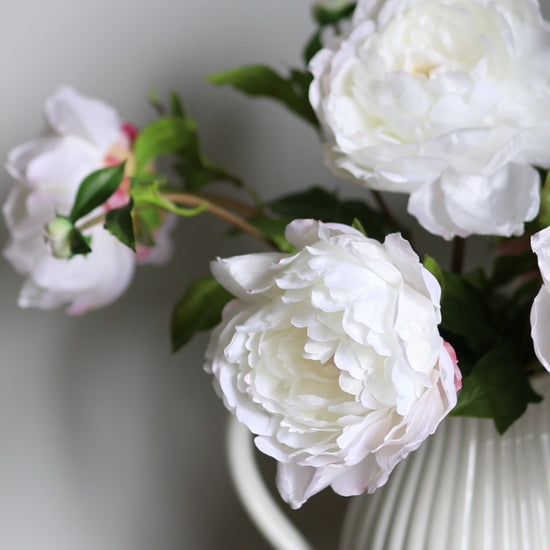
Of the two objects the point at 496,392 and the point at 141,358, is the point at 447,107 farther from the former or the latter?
the point at 141,358

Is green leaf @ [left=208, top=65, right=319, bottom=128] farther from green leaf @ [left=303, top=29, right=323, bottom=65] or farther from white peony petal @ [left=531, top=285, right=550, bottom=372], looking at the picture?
white peony petal @ [left=531, top=285, right=550, bottom=372]

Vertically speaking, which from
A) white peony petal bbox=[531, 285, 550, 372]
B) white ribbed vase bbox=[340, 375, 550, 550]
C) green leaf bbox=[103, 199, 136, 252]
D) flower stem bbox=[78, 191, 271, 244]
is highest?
green leaf bbox=[103, 199, 136, 252]

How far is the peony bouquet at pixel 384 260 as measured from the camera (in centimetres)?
38

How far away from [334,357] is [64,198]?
280 millimetres

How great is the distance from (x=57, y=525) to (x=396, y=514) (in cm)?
40

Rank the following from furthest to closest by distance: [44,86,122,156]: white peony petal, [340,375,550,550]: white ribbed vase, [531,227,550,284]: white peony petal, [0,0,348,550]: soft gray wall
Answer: [0,0,348,550]: soft gray wall
[44,86,122,156]: white peony petal
[340,375,550,550]: white ribbed vase
[531,227,550,284]: white peony petal

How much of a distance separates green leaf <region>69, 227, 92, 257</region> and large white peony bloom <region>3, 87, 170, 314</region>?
92 mm

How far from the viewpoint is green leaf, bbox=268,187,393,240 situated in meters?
0.62

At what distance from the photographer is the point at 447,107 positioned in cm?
43

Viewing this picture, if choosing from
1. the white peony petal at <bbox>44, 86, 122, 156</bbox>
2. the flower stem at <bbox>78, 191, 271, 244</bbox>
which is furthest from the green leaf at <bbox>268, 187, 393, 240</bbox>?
the white peony petal at <bbox>44, 86, 122, 156</bbox>

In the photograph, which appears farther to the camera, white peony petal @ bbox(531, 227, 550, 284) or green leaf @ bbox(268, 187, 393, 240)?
green leaf @ bbox(268, 187, 393, 240)

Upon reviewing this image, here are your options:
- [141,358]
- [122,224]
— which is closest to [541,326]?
[122,224]

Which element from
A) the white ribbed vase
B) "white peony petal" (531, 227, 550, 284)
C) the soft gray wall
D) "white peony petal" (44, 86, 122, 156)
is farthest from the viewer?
the soft gray wall

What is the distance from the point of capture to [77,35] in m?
0.73
